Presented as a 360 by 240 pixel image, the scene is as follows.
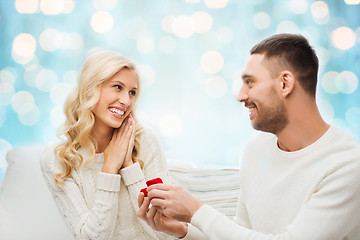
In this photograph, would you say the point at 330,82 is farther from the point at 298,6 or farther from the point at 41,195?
the point at 41,195

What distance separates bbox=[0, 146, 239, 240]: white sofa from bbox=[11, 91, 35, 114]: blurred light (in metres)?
0.62

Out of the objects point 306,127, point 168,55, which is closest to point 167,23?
point 168,55

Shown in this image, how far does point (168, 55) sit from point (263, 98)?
1.42 m

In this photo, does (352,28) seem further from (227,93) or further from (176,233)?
(176,233)

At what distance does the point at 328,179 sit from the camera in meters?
1.03

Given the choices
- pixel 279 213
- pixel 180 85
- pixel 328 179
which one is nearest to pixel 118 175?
pixel 279 213

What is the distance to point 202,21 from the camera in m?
2.48

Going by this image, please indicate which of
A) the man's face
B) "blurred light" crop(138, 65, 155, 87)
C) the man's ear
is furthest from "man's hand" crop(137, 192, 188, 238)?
"blurred light" crop(138, 65, 155, 87)

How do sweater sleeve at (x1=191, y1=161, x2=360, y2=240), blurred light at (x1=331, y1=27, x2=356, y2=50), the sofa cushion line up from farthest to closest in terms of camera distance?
blurred light at (x1=331, y1=27, x2=356, y2=50) → the sofa cushion → sweater sleeve at (x1=191, y1=161, x2=360, y2=240)

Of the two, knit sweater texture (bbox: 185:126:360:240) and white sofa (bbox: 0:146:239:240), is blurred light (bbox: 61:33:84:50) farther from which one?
knit sweater texture (bbox: 185:126:360:240)

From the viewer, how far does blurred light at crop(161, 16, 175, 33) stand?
248 centimetres

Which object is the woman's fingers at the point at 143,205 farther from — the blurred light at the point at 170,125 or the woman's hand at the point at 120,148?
the blurred light at the point at 170,125

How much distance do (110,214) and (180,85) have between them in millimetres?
1227

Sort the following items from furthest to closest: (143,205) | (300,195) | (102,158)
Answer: (102,158) < (143,205) < (300,195)
